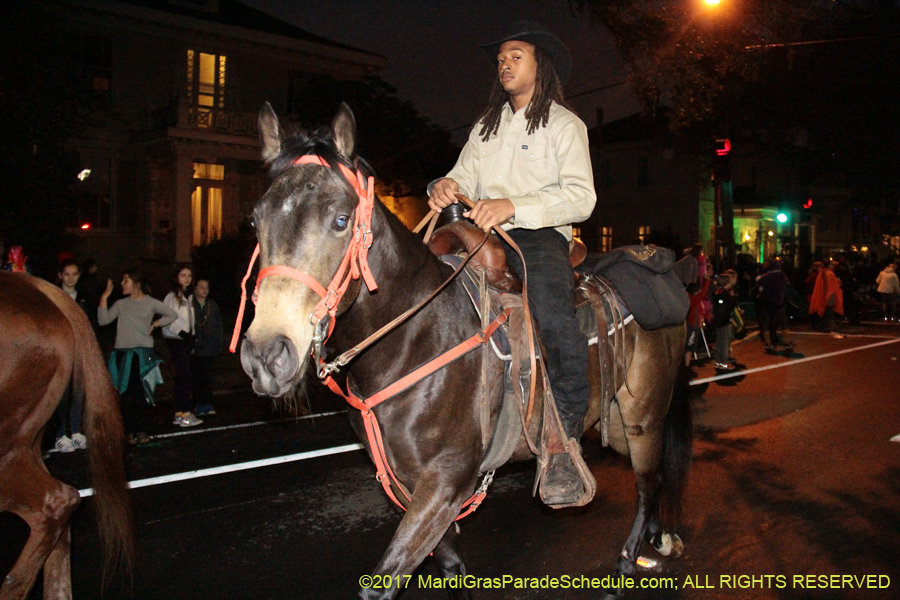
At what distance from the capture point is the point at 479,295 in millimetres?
3307

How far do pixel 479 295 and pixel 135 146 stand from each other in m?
21.2

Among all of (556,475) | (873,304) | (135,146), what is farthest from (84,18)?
(873,304)

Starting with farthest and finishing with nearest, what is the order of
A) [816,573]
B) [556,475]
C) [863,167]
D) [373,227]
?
[863,167]
[816,573]
[556,475]
[373,227]

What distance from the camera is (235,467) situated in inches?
258

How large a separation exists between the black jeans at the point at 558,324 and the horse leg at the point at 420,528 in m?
0.84

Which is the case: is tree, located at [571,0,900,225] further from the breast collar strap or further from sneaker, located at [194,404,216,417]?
the breast collar strap

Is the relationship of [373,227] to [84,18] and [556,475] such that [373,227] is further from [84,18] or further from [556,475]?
[84,18]

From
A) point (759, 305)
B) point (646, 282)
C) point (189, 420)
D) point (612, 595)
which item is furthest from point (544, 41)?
point (759, 305)

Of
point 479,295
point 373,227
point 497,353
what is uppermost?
point 373,227

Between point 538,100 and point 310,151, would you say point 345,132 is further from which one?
point 538,100

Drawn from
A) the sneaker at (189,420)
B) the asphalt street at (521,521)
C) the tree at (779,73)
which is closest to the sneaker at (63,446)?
the asphalt street at (521,521)

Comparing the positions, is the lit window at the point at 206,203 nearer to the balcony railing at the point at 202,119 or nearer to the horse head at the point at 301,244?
the balcony railing at the point at 202,119

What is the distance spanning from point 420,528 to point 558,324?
1284mm

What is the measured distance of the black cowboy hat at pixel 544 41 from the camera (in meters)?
3.55
